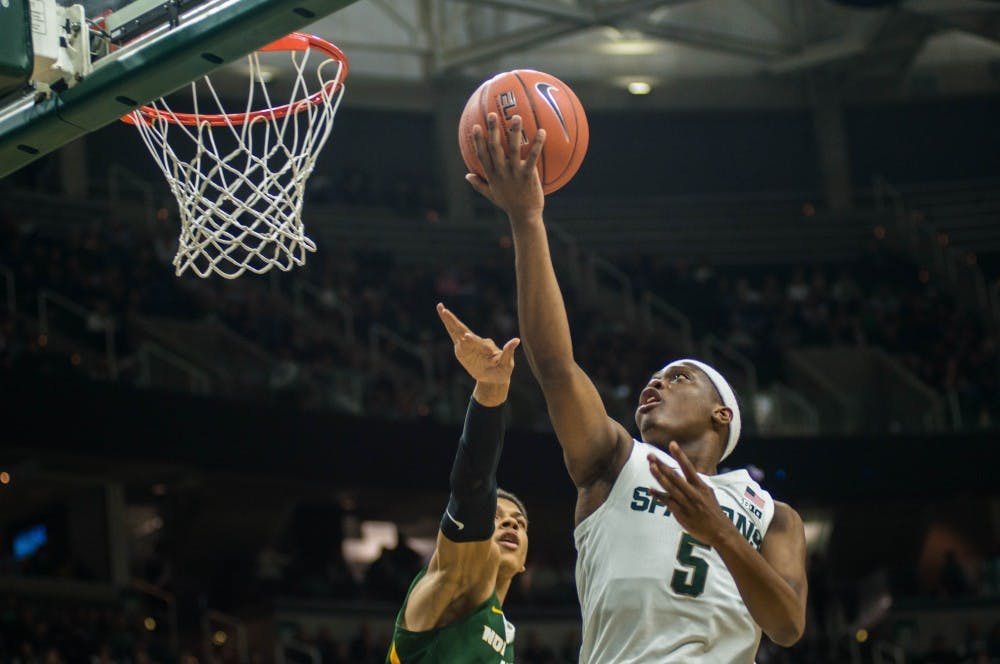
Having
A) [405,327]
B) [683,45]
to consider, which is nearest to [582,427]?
[405,327]

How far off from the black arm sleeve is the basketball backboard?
1.48 meters

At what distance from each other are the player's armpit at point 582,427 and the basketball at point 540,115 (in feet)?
2.61

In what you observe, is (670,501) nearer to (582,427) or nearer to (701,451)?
(582,427)

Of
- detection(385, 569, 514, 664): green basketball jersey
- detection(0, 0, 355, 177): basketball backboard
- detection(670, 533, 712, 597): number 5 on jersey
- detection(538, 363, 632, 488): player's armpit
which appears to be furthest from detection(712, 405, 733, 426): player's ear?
detection(0, 0, 355, 177): basketball backboard

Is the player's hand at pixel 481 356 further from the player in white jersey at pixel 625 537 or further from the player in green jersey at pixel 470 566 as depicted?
the player in white jersey at pixel 625 537

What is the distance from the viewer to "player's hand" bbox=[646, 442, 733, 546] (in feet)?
12.2

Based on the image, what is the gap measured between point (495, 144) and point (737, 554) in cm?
123

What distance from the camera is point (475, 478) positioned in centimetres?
476

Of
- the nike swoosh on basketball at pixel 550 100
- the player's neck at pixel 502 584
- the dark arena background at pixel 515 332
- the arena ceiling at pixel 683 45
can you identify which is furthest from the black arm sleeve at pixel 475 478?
the arena ceiling at pixel 683 45

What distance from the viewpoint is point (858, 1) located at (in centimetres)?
2039

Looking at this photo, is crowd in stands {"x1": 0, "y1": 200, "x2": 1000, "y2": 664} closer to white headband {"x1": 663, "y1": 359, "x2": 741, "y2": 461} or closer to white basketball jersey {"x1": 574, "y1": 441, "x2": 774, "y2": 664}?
white headband {"x1": 663, "y1": 359, "x2": 741, "y2": 461}

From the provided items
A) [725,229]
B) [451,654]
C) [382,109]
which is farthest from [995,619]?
[451,654]

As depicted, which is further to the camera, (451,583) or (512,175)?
(451,583)

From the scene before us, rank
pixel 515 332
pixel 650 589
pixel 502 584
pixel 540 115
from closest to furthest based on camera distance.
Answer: pixel 650 589 < pixel 540 115 < pixel 502 584 < pixel 515 332
